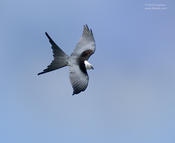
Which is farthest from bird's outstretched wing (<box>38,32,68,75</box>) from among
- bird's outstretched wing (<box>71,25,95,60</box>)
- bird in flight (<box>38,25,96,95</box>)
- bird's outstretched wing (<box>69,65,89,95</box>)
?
bird's outstretched wing (<box>71,25,95,60</box>)

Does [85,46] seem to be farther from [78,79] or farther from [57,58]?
[78,79]

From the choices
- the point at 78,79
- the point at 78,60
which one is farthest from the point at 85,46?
the point at 78,79

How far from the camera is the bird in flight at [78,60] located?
56.7 feet

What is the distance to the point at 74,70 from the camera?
717 inches

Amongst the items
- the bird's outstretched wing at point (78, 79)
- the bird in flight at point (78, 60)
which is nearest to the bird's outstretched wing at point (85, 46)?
the bird in flight at point (78, 60)

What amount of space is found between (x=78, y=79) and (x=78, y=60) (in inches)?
86.8

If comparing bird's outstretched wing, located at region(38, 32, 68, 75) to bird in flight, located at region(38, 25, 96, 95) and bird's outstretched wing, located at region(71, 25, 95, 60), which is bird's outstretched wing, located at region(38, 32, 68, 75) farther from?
bird's outstretched wing, located at region(71, 25, 95, 60)

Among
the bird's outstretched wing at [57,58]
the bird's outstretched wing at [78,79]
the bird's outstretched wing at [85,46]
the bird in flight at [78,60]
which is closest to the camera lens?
the bird's outstretched wing at [78,79]

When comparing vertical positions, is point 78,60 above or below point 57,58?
above

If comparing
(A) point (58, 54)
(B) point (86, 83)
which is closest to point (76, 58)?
(A) point (58, 54)

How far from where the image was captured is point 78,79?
17.4 m

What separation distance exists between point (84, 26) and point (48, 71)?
445 cm

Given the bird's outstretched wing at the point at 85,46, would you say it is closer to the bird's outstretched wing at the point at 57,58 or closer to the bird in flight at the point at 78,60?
the bird in flight at the point at 78,60

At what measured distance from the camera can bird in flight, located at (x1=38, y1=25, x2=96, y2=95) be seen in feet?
56.7
